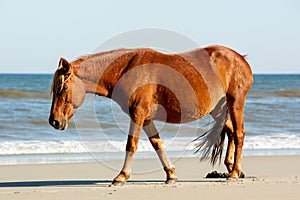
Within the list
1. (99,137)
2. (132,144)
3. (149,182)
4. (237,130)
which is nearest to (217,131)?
(237,130)

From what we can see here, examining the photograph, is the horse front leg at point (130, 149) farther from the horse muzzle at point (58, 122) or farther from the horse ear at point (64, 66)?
the horse ear at point (64, 66)

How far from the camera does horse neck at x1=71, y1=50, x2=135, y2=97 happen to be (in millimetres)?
6953

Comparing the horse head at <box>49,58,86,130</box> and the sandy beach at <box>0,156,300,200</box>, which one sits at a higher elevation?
the horse head at <box>49,58,86,130</box>

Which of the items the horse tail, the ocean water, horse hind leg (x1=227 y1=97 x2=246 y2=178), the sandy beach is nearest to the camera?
the sandy beach

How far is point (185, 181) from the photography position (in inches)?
300

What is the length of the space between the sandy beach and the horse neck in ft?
3.74

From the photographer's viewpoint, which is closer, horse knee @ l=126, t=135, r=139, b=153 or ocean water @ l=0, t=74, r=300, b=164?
horse knee @ l=126, t=135, r=139, b=153

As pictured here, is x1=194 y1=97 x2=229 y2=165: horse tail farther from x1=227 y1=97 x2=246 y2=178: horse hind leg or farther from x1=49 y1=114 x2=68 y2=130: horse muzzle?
x1=49 y1=114 x2=68 y2=130: horse muzzle

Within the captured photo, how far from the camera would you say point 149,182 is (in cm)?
749

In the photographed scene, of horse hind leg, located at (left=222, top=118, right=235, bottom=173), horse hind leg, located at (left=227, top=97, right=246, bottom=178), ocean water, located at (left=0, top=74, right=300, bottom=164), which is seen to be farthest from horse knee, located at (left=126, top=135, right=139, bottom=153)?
horse hind leg, located at (left=222, top=118, right=235, bottom=173)

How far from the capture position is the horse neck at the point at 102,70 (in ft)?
22.8

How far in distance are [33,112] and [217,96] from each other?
14.0m

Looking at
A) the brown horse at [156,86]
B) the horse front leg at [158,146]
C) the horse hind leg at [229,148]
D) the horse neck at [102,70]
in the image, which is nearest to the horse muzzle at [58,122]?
the brown horse at [156,86]

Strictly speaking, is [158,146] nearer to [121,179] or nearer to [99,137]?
[121,179]
